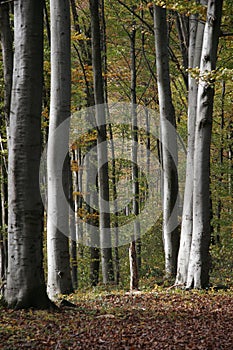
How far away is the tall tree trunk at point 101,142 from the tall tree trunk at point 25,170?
7878 millimetres

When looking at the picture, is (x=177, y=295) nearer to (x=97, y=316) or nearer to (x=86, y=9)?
(x=97, y=316)

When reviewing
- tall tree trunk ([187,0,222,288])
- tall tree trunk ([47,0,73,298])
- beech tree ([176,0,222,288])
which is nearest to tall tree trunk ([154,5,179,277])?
beech tree ([176,0,222,288])

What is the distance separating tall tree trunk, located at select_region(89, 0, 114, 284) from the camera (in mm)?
15805

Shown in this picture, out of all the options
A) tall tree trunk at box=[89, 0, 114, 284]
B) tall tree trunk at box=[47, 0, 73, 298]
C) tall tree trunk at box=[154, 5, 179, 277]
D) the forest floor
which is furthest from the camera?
tall tree trunk at box=[89, 0, 114, 284]

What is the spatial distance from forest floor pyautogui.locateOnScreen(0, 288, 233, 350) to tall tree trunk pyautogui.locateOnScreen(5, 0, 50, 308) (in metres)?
0.41

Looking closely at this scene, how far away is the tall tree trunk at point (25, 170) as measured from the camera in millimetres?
7754

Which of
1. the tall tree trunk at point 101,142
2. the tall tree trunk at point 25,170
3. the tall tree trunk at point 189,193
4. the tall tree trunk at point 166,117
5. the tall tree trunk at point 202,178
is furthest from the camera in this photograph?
the tall tree trunk at point 101,142

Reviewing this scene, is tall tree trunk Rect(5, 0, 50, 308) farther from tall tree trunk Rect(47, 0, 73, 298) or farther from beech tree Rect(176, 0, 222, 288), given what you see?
beech tree Rect(176, 0, 222, 288)

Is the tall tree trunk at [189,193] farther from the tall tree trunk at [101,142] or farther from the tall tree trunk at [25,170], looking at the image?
the tall tree trunk at [25,170]

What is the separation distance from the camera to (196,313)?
28.8 ft

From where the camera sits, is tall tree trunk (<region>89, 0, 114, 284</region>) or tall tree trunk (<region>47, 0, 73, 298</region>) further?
tall tree trunk (<region>89, 0, 114, 284</region>)

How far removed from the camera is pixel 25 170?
7809mm

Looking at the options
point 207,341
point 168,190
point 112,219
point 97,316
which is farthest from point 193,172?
point 112,219

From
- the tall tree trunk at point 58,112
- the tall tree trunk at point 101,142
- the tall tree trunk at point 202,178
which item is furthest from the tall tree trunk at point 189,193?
the tall tree trunk at point 101,142
